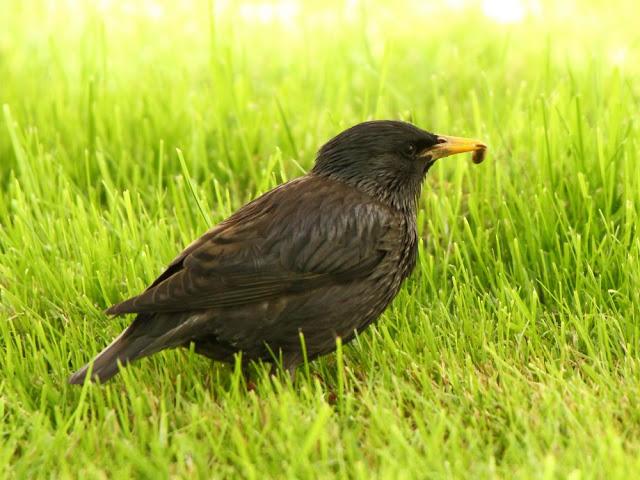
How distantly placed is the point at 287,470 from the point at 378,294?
3.33 ft

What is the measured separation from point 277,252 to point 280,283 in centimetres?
12

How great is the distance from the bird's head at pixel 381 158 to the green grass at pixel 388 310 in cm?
39

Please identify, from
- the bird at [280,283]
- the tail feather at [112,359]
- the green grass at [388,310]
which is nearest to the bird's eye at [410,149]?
the bird at [280,283]

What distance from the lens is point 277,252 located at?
4.17m

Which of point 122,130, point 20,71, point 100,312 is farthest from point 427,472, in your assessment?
point 20,71

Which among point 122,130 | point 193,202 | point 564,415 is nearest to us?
point 564,415

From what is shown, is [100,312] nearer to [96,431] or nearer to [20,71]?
[96,431]

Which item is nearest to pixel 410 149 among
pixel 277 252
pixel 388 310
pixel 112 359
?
pixel 388 310

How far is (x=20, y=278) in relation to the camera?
4.84 m

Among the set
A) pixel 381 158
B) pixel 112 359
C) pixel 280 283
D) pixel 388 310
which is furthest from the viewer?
pixel 388 310

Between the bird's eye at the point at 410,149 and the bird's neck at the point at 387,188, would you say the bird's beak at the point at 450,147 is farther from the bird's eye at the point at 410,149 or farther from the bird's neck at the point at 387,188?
the bird's neck at the point at 387,188

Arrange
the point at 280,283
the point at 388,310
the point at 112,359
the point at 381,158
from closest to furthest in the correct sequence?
the point at 112,359
the point at 280,283
the point at 381,158
the point at 388,310

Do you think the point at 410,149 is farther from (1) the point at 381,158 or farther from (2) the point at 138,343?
(2) the point at 138,343

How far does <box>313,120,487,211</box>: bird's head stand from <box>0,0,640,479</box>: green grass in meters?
0.39
